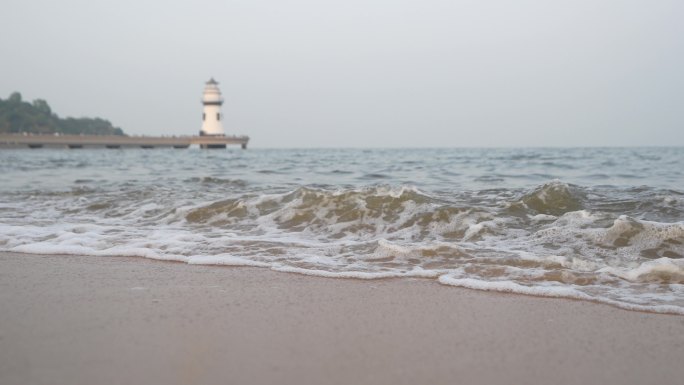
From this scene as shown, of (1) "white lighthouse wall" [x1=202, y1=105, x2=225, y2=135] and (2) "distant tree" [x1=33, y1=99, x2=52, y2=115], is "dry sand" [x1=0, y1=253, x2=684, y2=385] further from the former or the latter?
(2) "distant tree" [x1=33, y1=99, x2=52, y2=115]

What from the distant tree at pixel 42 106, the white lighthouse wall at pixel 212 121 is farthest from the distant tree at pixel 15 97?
the white lighthouse wall at pixel 212 121

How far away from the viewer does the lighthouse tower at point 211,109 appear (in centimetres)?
5644

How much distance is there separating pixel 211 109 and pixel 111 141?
9.83 metres

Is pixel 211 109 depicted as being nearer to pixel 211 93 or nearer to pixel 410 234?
pixel 211 93

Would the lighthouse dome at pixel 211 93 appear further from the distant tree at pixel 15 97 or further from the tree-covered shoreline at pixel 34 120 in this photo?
the distant tree at pixel 15 97

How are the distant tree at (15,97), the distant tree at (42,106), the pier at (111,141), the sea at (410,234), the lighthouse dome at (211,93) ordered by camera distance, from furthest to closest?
1. the distant tree at (42,106)
2. the distant tree at (15,97)
3. the lighthouse dome at (211,93)
4. the pier at (111,141)
5. the sea at (410,234)

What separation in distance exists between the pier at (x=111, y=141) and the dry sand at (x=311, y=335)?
5431 centimetres

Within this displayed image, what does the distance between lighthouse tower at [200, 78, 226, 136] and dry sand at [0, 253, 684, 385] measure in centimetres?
5500

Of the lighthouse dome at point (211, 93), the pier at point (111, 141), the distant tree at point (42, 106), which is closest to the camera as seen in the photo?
the pier at point (111, 141)

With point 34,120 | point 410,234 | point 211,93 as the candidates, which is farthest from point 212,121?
point 410,234

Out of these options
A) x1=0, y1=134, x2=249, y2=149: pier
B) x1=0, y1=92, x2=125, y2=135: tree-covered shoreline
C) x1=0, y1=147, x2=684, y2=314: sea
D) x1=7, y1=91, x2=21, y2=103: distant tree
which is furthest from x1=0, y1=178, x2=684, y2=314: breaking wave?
x1=7, y1=91, x2=21, y2=103: distant tree

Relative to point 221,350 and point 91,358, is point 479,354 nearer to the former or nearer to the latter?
point 221,350

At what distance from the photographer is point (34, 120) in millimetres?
71875

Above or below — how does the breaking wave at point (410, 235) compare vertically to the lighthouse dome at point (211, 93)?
below
